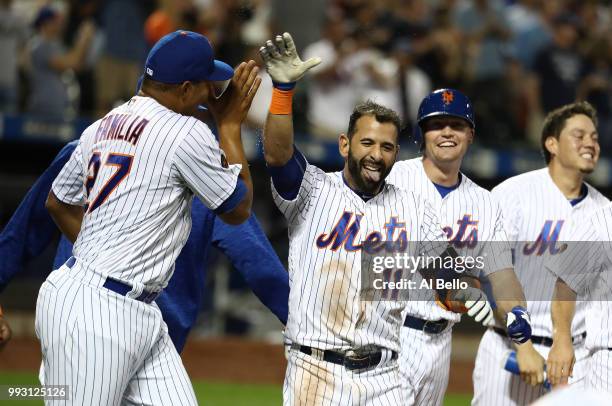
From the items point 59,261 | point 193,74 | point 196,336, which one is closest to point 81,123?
point 196,336

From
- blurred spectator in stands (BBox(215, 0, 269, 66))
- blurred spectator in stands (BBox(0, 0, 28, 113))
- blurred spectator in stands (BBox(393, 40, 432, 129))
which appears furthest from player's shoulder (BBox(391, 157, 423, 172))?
blurred spectator in stands (BBox(0, 0, 28, 113))

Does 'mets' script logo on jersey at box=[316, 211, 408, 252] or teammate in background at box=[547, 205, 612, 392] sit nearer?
'mets' script logo on jersey at box=[316, 211, 408, 252]

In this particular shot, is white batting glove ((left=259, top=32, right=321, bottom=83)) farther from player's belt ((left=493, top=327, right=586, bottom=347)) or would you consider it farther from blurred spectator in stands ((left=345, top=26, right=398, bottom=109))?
blurred spectator in stands ((left=345, top=26, right=398, bottom=109))

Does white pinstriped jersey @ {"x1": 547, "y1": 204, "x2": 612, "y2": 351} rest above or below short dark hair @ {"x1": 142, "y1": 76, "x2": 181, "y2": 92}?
below

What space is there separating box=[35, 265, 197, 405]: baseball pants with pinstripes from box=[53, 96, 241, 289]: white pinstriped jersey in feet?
0.39

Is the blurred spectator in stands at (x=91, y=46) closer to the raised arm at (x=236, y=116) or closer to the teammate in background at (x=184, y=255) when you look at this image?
the teammate in background at (x=184, y=255)

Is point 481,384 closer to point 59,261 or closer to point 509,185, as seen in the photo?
point 509,185

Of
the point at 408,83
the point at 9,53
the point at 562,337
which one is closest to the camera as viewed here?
the point at 562,337

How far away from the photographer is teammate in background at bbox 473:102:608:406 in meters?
5.90

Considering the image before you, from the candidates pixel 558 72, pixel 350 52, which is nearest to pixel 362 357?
pixel 350 52

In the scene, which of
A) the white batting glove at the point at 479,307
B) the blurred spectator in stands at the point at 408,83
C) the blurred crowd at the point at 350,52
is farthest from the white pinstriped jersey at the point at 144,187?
the blurred spectator in stands at the point at 408,83

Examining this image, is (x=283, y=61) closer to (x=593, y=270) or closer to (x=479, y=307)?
(x=479, y=307)

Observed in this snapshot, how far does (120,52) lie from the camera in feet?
33.7

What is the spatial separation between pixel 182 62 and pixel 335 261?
1.10 m
